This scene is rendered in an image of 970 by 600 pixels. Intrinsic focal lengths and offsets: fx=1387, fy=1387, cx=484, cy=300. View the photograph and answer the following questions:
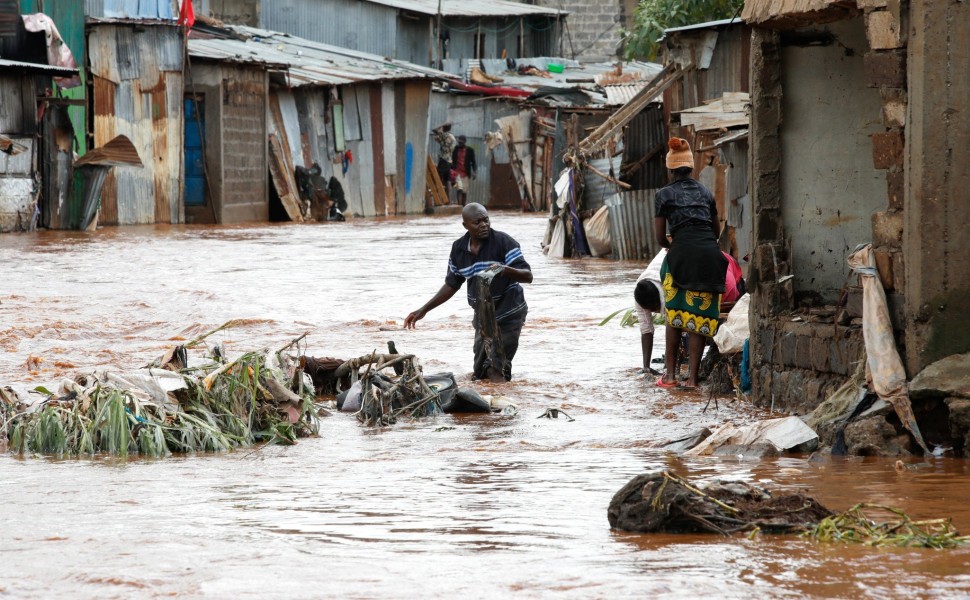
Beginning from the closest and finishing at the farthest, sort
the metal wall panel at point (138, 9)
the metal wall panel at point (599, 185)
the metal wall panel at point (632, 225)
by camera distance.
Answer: the metal wall panel at point (632, 225) < the metal wall panel at point (599, 185) < the metal wall panel at point (138, 9)

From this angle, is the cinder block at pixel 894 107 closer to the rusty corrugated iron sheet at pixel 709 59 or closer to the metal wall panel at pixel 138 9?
the rusty corrugated iron sheet at pixel 709 59

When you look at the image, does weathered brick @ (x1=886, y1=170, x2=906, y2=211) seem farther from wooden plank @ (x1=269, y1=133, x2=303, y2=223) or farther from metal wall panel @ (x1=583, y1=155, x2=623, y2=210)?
wooden plank @ (x1=269, y1=133, x2=303, y2=223)

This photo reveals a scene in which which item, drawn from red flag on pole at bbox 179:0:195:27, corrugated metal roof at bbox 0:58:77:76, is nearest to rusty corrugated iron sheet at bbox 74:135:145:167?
corrugated metal roof at bbox 0:58:77:76

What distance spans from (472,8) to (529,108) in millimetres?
10172

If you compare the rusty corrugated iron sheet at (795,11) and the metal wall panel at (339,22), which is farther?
the metal wall panel at (339,22)

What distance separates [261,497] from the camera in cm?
549

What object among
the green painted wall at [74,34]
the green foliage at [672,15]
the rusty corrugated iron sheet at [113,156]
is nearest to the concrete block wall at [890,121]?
the rusty corrugated iron sheet at [113,156]

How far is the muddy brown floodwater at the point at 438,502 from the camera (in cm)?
410

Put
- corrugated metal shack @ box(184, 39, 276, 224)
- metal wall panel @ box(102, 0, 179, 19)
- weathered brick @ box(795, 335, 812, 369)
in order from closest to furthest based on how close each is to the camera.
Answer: weathered brick @ box(795, 335, 812, 369) → metal wall panel @ box(102, 0, 179, 19) → corrugated metal shack @ box(184, 39, 276, 224)

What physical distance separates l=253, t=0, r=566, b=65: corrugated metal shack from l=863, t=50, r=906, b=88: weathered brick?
A: 97.7 feet

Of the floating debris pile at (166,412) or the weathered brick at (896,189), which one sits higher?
the weathered brick at (896,189)

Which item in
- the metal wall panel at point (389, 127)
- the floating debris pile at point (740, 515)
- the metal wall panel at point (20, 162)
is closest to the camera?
the floating debris pile at point (740, 515)

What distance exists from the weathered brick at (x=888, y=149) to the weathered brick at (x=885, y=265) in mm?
410

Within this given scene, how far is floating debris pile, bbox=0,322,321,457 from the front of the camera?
6.73 metres
